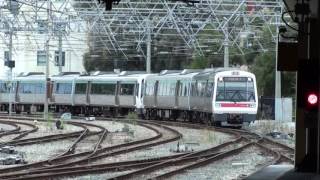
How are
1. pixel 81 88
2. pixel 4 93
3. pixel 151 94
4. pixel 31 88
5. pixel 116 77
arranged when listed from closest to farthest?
pixel 151 94 < pixel 116 77 < pixel 81 88 < pixel 31 88 < pixel 4 93

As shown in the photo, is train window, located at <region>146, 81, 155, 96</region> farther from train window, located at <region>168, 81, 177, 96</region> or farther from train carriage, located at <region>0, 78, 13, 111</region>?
train carriage, located at <region>0, 78, 13, 111</region>

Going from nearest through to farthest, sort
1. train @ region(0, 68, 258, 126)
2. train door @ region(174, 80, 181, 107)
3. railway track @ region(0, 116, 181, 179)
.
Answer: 1. railway track @ region(0, 116, 181, 179)
2. train @ region(0, 68, 258, 126)
3. train door @ region(174, 80, 181, 107)

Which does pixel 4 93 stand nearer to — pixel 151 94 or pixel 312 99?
pixel 151 94

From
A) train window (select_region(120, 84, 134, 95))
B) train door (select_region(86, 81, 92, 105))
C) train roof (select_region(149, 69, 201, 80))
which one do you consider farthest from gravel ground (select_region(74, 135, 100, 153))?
train door (select_region(86, 81, 92, 105))

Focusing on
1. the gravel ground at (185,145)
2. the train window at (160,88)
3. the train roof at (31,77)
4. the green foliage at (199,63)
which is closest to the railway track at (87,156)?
the gravel ground at (185,145)

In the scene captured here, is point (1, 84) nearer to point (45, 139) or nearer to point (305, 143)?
point (45, 139)

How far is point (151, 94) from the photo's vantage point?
44.2 metres

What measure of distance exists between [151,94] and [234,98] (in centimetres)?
1218

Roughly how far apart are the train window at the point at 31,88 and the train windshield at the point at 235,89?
77.0 ft

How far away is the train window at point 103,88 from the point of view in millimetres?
47906

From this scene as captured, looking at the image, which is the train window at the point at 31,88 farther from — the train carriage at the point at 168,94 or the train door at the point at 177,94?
the train door at the point at 177,94

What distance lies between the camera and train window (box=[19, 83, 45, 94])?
53.8 m

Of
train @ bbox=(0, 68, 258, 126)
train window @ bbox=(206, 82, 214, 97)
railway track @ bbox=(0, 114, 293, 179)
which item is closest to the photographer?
railway track @ bbox=(0, 114, 293, 179)

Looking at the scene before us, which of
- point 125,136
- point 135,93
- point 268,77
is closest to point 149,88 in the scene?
point 135,93
